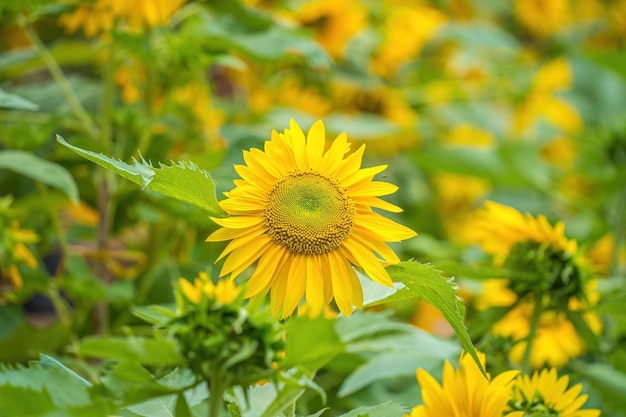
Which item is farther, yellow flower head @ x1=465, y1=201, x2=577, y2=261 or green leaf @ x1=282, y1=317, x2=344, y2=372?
yellow flower head @ x1=465, y1=201, x2=577, y2=261

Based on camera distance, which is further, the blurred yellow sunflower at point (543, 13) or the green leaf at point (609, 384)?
the blurred yellow sunflower at point (543, 13)

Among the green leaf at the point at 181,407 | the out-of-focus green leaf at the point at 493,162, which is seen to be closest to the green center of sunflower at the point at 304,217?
the green leaf at the point at 181,407

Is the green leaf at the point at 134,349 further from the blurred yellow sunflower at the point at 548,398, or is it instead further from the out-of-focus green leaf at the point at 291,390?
the blurred yellow sunflower at the point at 548,398

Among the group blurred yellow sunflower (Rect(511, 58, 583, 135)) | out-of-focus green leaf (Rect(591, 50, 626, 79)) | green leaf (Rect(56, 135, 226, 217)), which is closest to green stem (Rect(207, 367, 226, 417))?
green leaf (Rect(56, 135, 226, 217))

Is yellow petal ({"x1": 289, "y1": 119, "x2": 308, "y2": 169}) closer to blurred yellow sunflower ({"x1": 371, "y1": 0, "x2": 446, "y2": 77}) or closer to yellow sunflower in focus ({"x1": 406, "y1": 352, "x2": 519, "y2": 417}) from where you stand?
yellow sunflower in focus ({"x1": 406, "y1": 352, "x2": 519, "y2": 417})

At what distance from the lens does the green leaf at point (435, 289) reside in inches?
17.9

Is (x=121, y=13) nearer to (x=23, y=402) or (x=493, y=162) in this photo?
(x=23, y=402)

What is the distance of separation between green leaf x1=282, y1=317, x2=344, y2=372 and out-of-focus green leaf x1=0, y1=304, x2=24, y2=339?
0.45m

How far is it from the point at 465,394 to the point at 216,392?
6.5 inches

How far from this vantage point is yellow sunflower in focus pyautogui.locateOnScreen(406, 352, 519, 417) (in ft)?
1.59

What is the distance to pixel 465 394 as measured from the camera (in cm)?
50

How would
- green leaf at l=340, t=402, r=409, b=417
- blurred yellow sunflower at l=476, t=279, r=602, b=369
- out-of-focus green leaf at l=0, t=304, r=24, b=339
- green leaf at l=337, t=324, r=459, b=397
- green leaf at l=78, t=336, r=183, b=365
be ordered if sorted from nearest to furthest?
green leaf at l=78, t=336, r=183, b=365
green leaf at l=340, t=402, r=409, b=417
green leaf at l=337, t=324, r=459, b=397
out-of-focus green leaf at l=0, t=304, r=24, b=339
blurred yellow sunflower at l=476, t=279, r=602, b=369

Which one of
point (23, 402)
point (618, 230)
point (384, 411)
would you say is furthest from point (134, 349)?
point (618, 230)

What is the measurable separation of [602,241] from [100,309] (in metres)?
0.69
